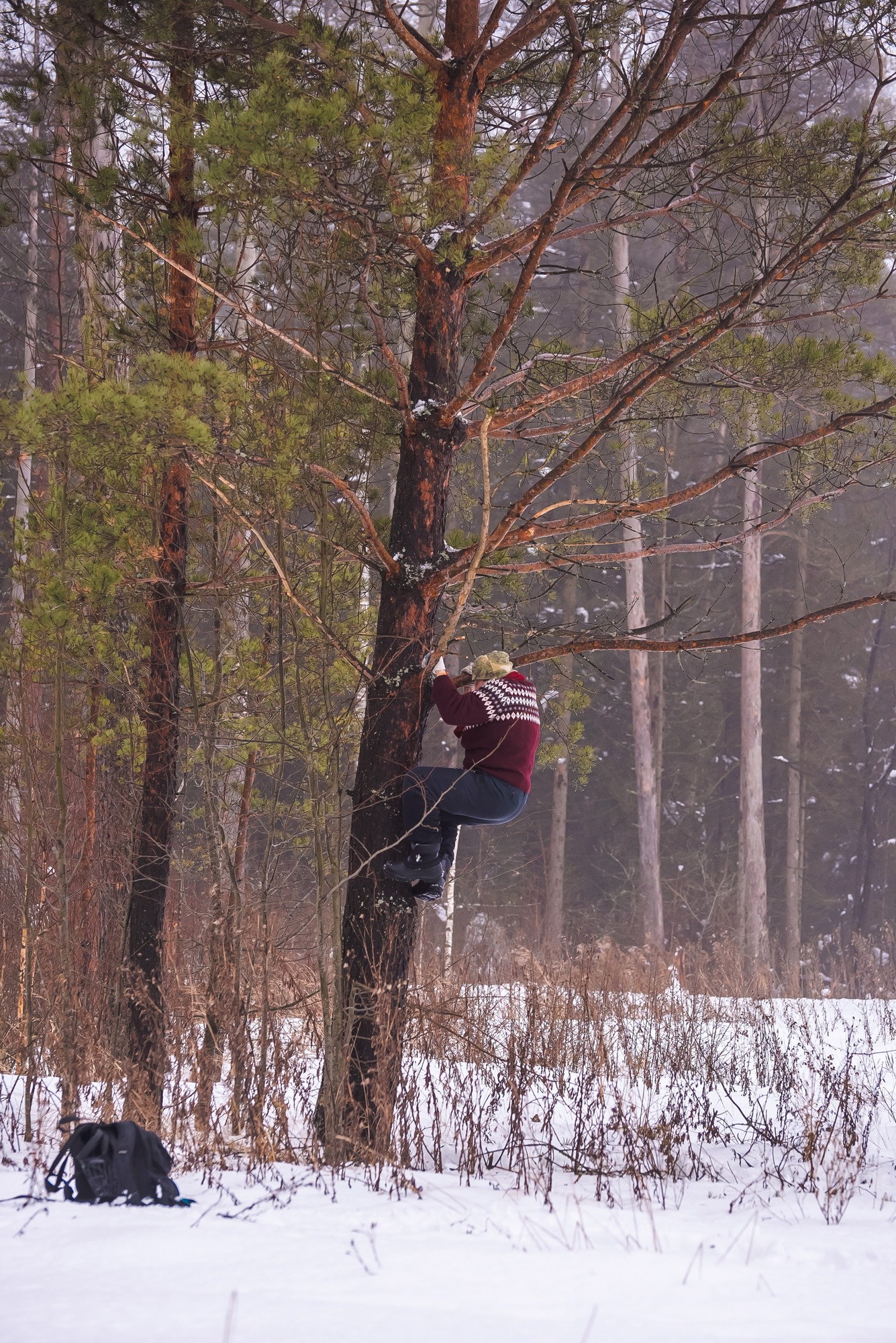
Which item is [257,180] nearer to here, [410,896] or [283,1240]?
→ [410,896]

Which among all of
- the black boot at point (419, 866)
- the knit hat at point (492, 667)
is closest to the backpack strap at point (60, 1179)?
the black boot at point (419, 866)

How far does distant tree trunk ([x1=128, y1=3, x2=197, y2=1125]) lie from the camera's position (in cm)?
649

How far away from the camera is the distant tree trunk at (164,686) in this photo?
21.3 feet

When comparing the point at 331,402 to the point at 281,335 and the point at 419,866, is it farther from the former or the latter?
the point at 419,866

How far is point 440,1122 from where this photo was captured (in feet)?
16.6

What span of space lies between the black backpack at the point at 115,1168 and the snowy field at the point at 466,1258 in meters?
0.09

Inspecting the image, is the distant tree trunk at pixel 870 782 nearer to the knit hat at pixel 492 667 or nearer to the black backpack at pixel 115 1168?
the knit hat at pixel 492 667

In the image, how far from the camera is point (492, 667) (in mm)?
5070

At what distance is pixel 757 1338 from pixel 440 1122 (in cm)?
253

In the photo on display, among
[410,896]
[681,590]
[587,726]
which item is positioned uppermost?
[681,590]

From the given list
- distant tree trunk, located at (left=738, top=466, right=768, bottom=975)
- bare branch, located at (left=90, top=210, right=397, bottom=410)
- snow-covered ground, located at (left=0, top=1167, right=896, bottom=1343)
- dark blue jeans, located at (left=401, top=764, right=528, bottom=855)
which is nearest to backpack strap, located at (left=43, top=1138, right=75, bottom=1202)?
snow-covered ground, located at (left=0, top=1167, right=896, bottom=1343)

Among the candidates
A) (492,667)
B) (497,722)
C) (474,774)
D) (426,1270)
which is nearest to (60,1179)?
(426,1270)

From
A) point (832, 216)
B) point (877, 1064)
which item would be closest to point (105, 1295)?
point (832, 216)

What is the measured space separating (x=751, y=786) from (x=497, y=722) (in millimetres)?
11958
